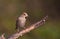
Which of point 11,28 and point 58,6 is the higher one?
point 58,6

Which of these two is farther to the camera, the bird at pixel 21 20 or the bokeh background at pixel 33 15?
the bokeh background at pixel 33 15

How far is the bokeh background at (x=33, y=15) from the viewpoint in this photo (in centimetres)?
1072

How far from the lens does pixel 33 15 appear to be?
1143cm

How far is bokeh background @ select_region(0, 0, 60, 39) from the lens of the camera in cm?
1072

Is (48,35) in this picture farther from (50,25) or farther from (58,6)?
(58,6)

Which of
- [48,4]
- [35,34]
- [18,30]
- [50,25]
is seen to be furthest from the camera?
[48,4]

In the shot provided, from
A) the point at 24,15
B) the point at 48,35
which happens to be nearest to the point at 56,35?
the point at 48,35

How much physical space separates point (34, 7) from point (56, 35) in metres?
1.30

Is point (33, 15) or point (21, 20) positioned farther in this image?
point (33, 15)

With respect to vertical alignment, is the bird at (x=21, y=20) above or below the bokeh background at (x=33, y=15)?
below

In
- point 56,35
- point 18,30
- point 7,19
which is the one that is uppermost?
point 7,19

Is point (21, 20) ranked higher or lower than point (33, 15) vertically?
lower

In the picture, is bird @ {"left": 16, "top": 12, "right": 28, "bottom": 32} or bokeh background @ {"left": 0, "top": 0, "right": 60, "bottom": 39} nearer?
→ bird @ {"left": 16, "top": 12, "right": 28, "bottom": 32}

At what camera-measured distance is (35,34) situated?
34.8 ft
